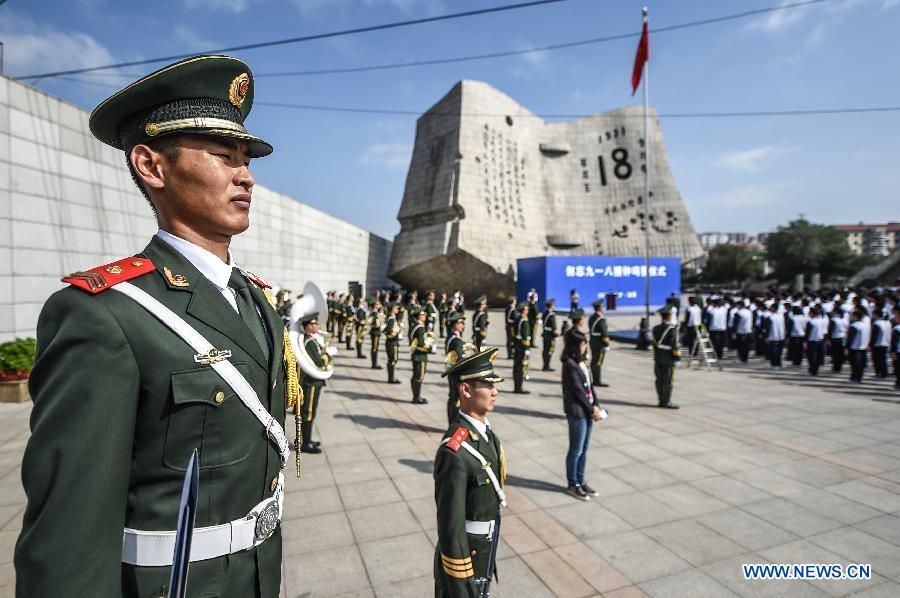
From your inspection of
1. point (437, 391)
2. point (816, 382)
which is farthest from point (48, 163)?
point (816, 382)

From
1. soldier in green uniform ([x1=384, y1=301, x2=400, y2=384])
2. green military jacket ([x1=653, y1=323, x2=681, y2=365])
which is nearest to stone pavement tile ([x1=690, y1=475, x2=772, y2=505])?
green military jacket ([x1=653, y1=323, x2=681, y2=365])

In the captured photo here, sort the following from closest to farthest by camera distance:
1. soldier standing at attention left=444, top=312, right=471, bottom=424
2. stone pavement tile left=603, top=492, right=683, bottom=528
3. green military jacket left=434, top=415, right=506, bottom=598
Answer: green military jacket left=434, top=415, right=506, bottom=598 → stone pavement tile left=603, top=492, right=683, bottom=528 → soldier standing at attention left=444, top=312, right=471, bottom=424

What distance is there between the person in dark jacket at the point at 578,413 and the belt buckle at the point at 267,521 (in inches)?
178

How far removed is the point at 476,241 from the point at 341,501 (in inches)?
1134

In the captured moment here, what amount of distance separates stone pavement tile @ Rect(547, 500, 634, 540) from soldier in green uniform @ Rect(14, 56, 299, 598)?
3.91 m

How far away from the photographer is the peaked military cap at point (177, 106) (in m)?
1.44

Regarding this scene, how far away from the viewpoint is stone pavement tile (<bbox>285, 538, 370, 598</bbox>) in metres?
3.70

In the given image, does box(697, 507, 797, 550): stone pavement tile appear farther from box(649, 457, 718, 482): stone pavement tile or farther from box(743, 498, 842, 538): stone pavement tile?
box(649, 457, 718, 482): stone pavement tile

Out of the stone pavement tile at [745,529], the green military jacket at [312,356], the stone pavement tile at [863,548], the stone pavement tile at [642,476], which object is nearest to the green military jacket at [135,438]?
the stone pavement tile at [745,529]

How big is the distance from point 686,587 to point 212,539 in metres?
3.93

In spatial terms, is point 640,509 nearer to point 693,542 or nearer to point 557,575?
point 693,542

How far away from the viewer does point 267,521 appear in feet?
4.98

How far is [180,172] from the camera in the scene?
1460 mm

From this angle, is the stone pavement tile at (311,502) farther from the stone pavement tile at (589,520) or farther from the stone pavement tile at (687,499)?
the stone pavement tile at (687,499)
